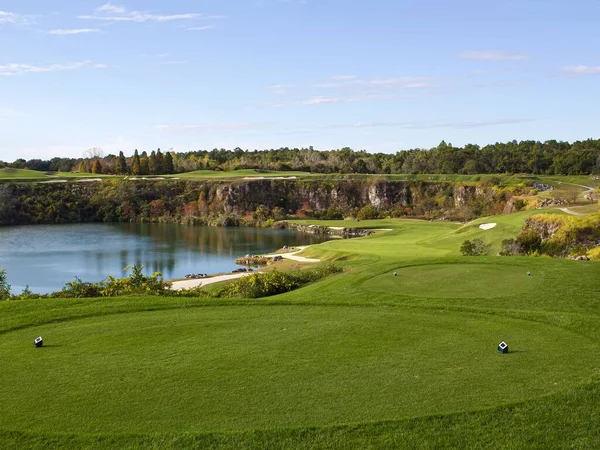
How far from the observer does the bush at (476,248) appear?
31322 mm

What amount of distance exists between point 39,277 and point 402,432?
4019 cm

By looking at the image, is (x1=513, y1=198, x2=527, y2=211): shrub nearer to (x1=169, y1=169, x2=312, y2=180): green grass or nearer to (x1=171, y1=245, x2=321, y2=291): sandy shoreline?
(x1=171, y1=245, x2=321, y2=291): sandy shoreline

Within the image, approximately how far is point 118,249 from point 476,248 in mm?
38200

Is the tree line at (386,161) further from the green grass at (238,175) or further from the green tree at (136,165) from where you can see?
the green grass at (238,175)

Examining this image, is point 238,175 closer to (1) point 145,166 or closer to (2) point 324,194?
(2) point 324,194

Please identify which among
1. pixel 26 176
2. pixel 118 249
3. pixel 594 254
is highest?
pixel 26 176

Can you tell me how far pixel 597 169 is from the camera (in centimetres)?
8662

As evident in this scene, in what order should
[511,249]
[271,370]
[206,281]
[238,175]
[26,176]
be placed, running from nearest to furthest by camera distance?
1. [271,370]
2. [511,249]
3. [206,281]
4. [238,175]
5. [26,176]

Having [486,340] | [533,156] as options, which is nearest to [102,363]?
[486,340]

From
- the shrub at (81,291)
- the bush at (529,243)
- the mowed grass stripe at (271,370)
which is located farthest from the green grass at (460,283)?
the bush at (529,243)

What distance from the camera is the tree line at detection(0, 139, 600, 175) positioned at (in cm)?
9869

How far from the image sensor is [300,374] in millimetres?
9320

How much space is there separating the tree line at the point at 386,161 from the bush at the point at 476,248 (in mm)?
59745

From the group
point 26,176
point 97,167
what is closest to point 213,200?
point 26,176
